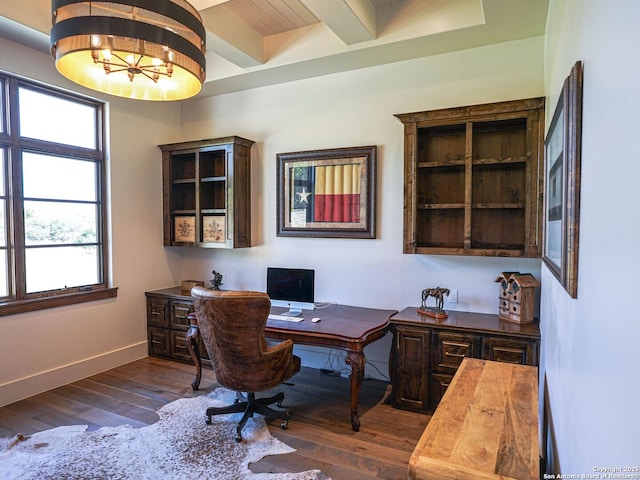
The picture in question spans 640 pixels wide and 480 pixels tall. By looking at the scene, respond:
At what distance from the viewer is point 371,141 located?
3.74 meters

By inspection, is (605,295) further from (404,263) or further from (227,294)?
(404,263)

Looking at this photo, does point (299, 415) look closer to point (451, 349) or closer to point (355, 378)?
point (355, 378)

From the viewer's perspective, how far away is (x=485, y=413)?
142 centimetres

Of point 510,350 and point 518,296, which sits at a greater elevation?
point 518,296

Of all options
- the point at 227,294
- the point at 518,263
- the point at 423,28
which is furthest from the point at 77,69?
the point at 518,263

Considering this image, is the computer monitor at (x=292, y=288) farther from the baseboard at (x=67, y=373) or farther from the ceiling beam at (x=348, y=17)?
the ceiling beam at (x=348, y=17)

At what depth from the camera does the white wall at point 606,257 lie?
2.05 feet

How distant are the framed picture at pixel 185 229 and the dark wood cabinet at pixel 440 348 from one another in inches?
102

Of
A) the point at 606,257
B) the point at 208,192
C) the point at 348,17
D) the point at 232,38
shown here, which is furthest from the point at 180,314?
the point at 606,257

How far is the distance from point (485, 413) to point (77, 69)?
254 centimetres

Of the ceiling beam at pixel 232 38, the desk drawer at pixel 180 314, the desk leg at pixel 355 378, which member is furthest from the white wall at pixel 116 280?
the desk leg at pixel 355 378

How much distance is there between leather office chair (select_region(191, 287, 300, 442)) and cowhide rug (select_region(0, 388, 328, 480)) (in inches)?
7.1

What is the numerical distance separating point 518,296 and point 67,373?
4130 mm

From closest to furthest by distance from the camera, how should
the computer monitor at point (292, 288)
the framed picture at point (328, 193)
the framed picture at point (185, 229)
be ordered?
the computer monitor at point (292, 288)
the framed picture at point (328, 193)
the framed picture at point (185, 229)
